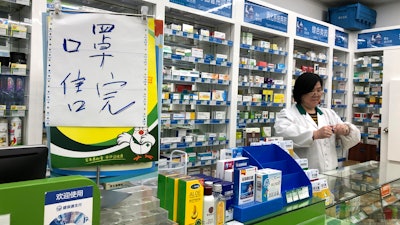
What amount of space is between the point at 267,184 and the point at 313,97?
1.82 meters

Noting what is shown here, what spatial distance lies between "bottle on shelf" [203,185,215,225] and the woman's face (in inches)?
82.3

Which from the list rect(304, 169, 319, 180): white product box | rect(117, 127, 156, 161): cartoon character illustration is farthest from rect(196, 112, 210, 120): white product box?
rect(117, 127, 156, 161): cartoon character illustration

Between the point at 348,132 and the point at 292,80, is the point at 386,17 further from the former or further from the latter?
the point at 348,132

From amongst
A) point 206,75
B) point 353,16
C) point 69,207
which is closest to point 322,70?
point 353,16

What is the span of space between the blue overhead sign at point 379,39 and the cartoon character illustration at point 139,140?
5936mm

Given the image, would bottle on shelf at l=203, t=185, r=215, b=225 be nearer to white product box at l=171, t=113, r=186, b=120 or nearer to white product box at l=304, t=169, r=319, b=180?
white product box at l=304, t=169, r=319, b=180

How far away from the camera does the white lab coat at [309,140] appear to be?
3061 mm

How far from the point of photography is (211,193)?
145 centimetres

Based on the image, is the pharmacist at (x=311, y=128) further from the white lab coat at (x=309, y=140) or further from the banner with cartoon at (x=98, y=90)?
the banner with cartoon at (x=98, y=90)

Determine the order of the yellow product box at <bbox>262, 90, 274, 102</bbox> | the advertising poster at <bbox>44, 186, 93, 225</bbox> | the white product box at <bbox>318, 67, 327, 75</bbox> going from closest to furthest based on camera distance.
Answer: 1. the advertising poster at <bbox>44, 186, 93, 225</bbox>
2. the yellow product box at <bbox>262, 90, 274, 102</bbox>
3. the white product box at <bbox>318, 67, 327, 75</bbox>

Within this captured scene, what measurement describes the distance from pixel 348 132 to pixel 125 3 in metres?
2.72

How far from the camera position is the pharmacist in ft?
9.98

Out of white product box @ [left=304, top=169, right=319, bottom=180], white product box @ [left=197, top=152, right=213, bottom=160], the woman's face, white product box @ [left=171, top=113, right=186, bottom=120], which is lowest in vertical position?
white product box @ [left=197, top=152, right=213, bottom=160]

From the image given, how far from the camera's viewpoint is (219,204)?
1471 millimetres
